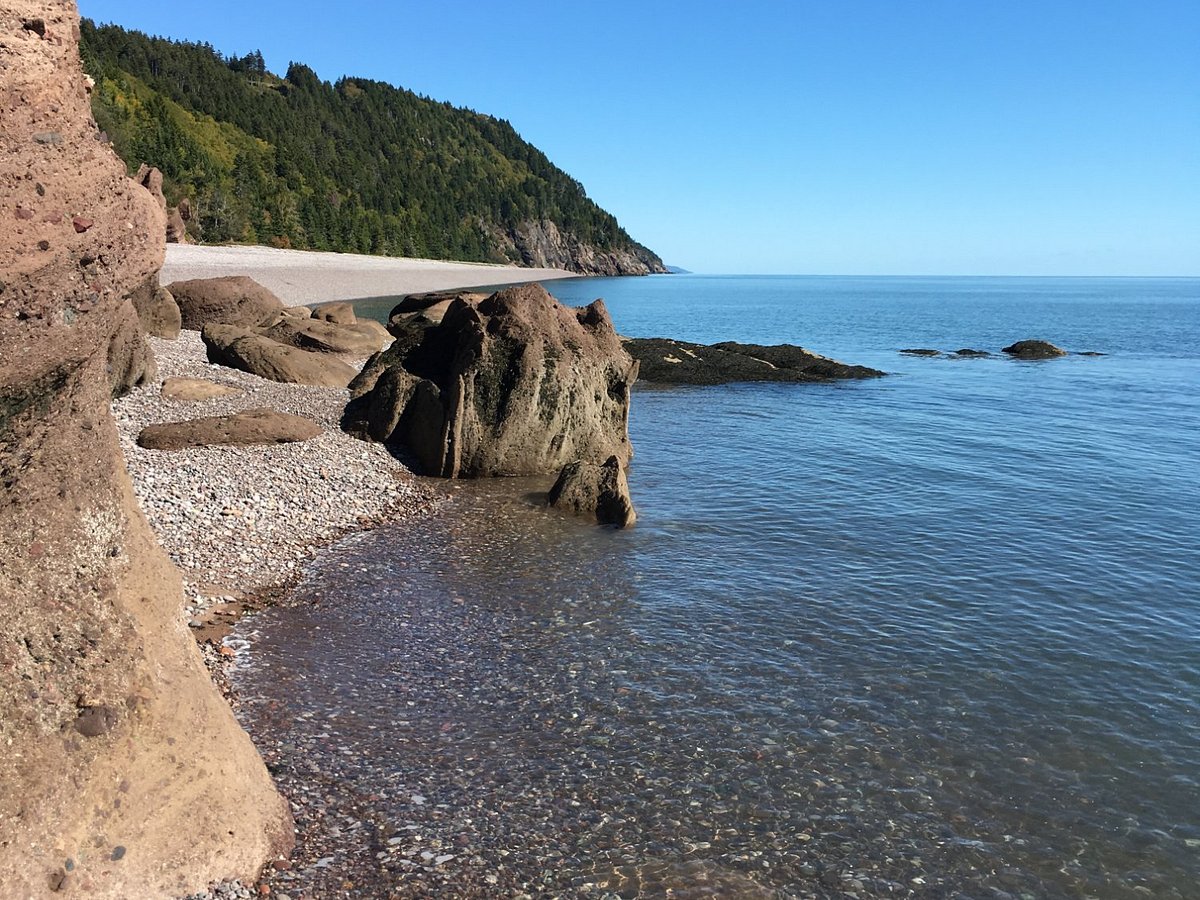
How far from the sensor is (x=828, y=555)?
17.4 m

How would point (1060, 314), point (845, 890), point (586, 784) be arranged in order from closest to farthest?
1. point (845, 890)
2. point (586, 784)
3. point (1060, 314)

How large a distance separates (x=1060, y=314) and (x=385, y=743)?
465 feet

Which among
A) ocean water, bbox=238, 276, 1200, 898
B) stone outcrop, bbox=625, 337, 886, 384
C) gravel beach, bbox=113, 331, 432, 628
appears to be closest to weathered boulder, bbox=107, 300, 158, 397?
gravel beach, bbox=113, 331, 432, 628

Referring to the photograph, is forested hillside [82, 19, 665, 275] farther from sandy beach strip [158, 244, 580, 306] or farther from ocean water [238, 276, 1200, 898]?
ocean water [238, 276, 1200, 898]

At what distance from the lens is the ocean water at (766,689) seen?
8.58 m

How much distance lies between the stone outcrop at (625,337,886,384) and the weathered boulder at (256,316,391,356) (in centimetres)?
1429

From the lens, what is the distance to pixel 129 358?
24.5 metres

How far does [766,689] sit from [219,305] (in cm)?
3409

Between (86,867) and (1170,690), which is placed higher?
(86,867)

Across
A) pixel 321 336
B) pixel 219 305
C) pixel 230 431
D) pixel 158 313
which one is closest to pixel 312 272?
pixel 219 305

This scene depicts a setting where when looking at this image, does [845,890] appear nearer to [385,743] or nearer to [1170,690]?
[385,743]

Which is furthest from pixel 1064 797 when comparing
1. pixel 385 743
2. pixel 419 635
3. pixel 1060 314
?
pixel 1060 314

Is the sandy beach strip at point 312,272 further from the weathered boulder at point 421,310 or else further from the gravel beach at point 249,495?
the gravel beach at point 249,495

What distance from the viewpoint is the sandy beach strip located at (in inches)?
2889
